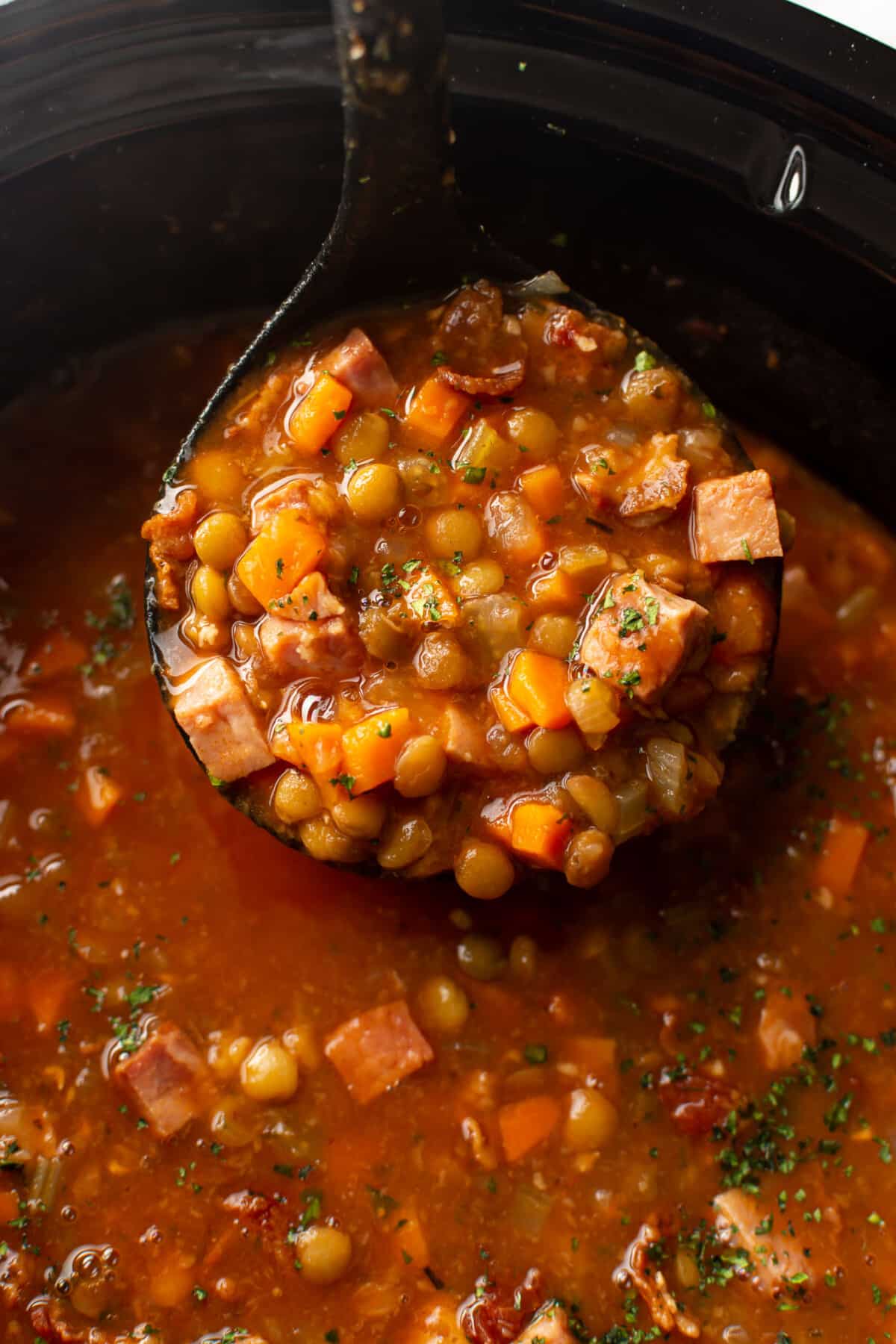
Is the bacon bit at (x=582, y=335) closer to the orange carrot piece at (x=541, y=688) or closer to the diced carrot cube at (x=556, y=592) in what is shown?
the diced carrot cube at (x=556, y=592)

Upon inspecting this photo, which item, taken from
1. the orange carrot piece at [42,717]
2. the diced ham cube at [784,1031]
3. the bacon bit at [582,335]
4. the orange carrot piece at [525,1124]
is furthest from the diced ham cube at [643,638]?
the orange carrot piece at [42,717]

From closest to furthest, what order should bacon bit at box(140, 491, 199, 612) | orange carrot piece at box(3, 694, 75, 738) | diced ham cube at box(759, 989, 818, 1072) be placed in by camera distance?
bacon bit at box(140, 491, 199, 612)
diced ham cube at box(759, 989, 818, 1072)
orange carrot piece at box(3, 694, 75, 738)

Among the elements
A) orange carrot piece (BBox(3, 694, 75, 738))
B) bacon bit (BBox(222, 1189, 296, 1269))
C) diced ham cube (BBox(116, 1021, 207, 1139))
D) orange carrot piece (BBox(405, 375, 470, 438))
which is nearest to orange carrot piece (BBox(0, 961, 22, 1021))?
diced ham cube (BBox(116, 1021, 207, 1139))

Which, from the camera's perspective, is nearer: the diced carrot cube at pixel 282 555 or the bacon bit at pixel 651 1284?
the diced carrot cube at pixel 282 555

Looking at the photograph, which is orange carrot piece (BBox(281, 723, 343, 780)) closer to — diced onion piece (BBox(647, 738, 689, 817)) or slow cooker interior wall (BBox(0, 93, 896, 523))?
diced onion piece (BBox(647, 738, 689, 817))

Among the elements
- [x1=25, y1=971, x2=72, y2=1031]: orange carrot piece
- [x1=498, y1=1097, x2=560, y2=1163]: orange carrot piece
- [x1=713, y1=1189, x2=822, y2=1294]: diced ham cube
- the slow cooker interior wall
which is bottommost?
[x1=713, y1=1189, x2=822, y2=1294]: diced ham cube
